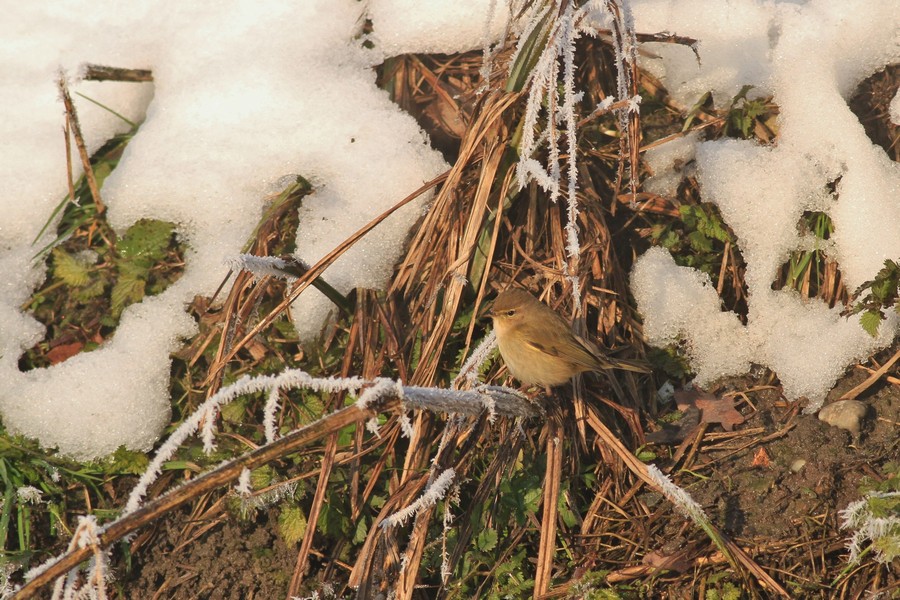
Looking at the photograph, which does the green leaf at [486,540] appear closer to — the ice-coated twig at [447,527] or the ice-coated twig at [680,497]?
the ice-coated twig at [447,527]

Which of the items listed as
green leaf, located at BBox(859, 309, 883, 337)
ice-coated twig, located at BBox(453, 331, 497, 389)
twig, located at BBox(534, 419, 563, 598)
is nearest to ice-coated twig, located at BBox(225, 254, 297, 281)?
ice-coated twig, located at BBox(453, 331, 497, 389)

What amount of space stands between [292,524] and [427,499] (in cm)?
95

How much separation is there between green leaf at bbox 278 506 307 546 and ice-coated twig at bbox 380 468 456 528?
63cm

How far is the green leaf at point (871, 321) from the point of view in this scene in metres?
3.58

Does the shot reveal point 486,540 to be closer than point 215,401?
No

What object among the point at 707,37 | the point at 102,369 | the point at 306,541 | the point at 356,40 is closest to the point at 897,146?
the point at 707,37

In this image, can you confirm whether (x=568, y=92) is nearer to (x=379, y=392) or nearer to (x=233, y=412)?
(x=379, y=392)

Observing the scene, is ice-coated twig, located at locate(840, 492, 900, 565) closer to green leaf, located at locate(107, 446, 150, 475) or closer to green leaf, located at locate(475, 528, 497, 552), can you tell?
green leaf, located at locate(475, 528, 497, 552)

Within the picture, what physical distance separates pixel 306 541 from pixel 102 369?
5.40 ft

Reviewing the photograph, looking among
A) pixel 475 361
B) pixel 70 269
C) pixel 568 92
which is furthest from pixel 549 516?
pixel 70 269

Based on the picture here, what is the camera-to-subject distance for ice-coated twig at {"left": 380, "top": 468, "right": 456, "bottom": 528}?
3.31 m

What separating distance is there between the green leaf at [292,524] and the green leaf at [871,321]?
8.77ft

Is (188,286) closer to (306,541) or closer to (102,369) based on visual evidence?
(102,369)

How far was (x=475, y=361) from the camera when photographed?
3990 millimetres
